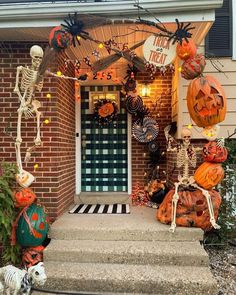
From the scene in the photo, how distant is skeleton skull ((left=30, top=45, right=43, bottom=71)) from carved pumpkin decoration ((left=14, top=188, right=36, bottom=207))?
143 cm

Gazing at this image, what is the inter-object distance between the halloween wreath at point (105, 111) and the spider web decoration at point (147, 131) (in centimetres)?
61

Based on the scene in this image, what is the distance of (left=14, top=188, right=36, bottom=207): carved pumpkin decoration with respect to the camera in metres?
3.63

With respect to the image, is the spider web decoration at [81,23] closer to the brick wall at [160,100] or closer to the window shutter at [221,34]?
the window shutter at [221,34]

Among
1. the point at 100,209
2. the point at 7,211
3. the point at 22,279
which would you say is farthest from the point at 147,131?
the point at 22,279

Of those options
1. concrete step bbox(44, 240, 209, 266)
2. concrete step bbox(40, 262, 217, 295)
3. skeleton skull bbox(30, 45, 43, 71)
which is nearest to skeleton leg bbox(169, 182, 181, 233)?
concrete step bbox(44, 240, 209, 266)

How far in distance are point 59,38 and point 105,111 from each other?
245 cm

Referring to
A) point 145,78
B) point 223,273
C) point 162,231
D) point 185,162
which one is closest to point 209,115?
point 185,162

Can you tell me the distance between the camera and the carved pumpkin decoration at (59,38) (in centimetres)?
341

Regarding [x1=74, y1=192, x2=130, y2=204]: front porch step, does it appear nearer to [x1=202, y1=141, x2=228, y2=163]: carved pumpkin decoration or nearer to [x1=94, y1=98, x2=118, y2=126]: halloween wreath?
[x1=94, y1=98, x2=118, y2=126]: halloween wreath

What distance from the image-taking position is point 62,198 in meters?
4.73

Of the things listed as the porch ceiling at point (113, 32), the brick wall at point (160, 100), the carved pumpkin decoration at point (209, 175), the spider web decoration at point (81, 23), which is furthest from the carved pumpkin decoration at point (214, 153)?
the spider web decoration at point (81, 23)

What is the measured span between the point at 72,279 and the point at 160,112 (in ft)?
11.1

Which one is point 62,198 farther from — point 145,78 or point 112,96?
point 145,78

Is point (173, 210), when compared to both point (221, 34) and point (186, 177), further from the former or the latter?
point (221, 34)
